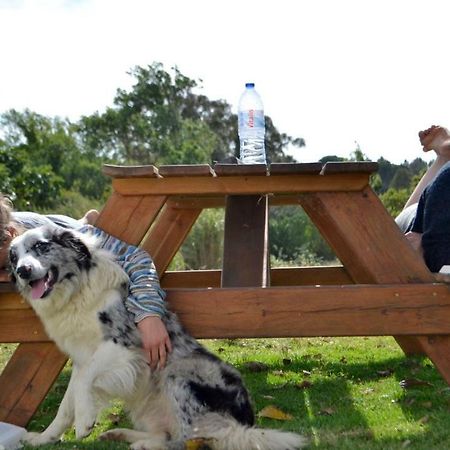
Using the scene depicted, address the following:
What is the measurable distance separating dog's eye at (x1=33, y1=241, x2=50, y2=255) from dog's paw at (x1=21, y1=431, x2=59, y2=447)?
825 mm

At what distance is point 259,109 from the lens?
490cm

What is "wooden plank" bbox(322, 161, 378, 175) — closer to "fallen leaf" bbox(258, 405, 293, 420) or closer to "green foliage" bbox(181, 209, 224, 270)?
"fallen leaf" bbox(258, 405, 293, 420)

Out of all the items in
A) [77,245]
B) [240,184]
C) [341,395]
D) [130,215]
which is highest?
[240,184]

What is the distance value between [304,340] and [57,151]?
2313cm

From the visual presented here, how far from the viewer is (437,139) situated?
4.74 meters

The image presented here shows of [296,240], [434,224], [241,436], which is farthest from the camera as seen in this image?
[296,240]

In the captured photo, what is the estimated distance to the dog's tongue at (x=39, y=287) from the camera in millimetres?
3486

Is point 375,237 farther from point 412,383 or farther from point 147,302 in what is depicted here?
point 412,383

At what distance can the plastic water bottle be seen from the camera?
472 cm

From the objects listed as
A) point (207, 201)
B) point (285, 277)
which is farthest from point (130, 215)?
point (285, 277)

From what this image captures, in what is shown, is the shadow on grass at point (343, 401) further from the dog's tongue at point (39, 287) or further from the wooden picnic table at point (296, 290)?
Answer: the dog's tongue at point (39, 287)

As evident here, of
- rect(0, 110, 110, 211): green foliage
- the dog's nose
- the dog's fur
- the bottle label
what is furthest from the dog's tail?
rect(0, 110, 110, 211): green foliage

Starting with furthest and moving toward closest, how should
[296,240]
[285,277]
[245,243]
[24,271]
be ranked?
[296,240], [285,277], [245,243], [24,271]

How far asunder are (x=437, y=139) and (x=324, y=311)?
1642 mm
